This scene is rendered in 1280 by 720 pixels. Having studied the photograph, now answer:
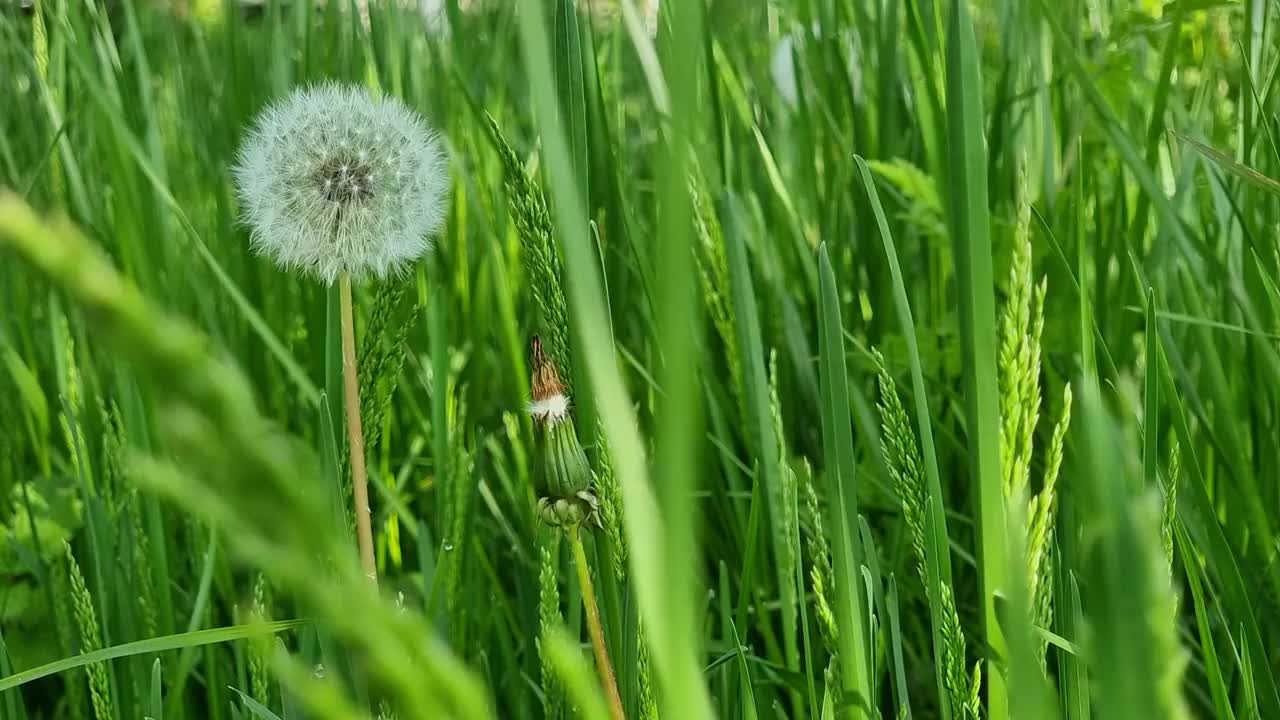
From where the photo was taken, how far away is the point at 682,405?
0.58 ft

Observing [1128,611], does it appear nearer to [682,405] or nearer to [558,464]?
[682,405]

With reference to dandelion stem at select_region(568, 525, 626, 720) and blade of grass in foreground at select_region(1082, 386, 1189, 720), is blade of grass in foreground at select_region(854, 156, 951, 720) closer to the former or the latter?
dandelion stem at select_region(568, 525, 626, 720)

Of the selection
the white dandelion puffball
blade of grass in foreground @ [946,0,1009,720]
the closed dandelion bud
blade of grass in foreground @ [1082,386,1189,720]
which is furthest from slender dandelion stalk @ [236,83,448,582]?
blade of grass in foreground @ [1082,386,1189,720]

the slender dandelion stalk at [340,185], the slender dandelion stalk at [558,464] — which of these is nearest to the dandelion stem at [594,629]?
the slender dandelion stalk at [558,464]

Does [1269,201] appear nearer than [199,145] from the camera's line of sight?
Yes

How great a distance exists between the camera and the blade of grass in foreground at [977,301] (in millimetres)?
359

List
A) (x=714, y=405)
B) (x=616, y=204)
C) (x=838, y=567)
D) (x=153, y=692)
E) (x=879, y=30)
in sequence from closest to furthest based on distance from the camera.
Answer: (x=838, y=567) → (x=153, y=692) → (x=714, y=405) → (x=616, y=204) → (x=879, y=30)

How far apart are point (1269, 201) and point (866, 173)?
531 mm

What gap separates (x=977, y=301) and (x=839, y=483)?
0.27 feet

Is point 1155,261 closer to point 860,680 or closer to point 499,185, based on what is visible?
point 860,680

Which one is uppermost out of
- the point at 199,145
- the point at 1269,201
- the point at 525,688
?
the point at 199,145

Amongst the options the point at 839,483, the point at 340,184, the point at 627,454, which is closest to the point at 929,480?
the point at 839,483

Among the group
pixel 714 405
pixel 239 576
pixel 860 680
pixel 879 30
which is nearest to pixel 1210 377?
A: pixel 714 405

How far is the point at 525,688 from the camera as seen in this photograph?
646 millimetres
